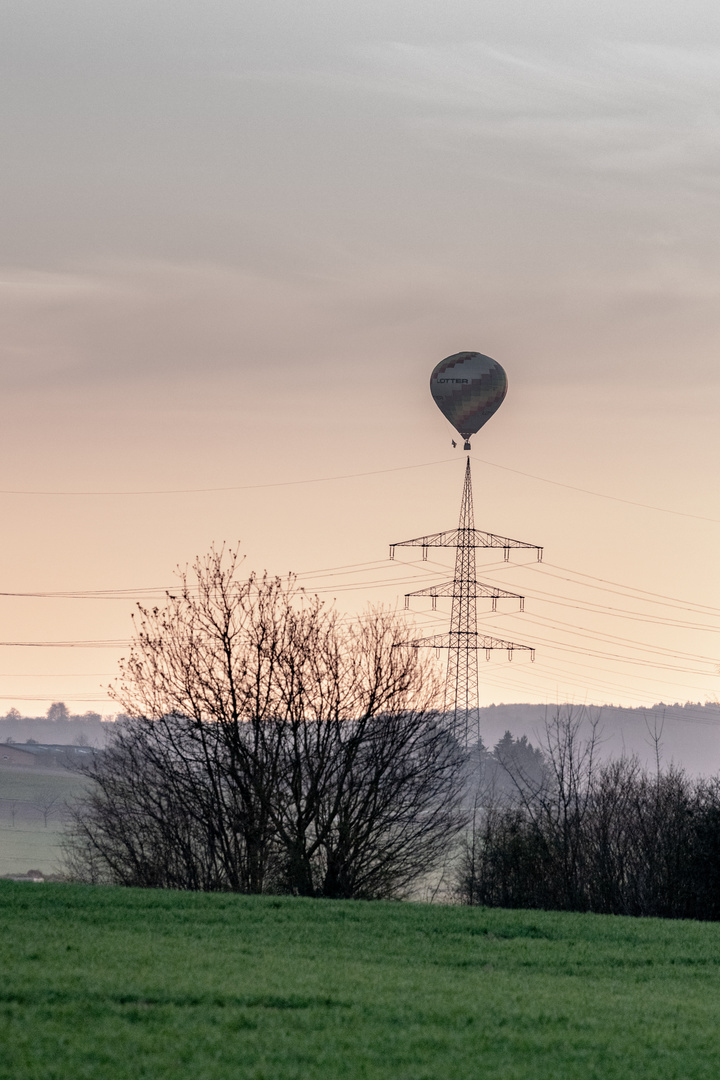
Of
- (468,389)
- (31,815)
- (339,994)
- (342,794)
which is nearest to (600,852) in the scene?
(342,794)

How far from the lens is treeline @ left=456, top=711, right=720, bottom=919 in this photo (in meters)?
26.0

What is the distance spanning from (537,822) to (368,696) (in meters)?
5.63

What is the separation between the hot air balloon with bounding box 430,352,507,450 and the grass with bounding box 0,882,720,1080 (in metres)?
40.3

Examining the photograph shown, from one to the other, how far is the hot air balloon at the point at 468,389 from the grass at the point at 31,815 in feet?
146

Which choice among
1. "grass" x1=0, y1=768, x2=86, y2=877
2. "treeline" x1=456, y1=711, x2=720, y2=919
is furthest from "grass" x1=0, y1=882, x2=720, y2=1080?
"grass" x1=0, y1=768, x2=86, y2=877

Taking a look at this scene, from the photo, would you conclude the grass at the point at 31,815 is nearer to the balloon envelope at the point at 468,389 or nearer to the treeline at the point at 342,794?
the balloon envelope at the point at 468,389

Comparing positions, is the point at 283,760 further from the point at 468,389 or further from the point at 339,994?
the point at 468,389

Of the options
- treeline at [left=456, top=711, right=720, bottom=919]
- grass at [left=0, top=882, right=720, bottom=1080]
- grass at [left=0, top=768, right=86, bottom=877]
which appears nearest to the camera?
grass at [left=0, top=882, right=720, bottom=1080]

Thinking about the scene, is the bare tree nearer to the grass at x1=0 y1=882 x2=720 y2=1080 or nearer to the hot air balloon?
the grass at x1=0 y1=882 x2=720 y2=1080

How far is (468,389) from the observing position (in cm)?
5788

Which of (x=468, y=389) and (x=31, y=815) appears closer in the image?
(x=468, y=389)

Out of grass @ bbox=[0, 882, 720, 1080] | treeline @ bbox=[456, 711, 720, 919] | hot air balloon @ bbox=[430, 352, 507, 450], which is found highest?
hot air balloon @ bbox=[430, 352, 507, 450]

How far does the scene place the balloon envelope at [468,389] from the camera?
57531 millimetres

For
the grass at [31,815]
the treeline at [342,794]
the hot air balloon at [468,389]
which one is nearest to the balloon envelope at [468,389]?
the hot air balloon at [468,389]
